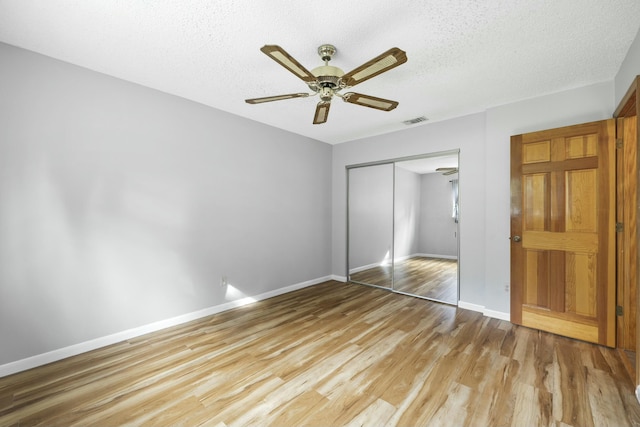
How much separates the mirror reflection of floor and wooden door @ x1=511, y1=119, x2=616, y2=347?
42.2 inches

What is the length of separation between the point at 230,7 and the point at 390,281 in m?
4.32

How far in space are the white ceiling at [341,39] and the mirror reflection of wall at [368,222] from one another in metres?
2.05

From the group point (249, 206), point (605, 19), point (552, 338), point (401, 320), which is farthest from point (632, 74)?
point (249, 206)

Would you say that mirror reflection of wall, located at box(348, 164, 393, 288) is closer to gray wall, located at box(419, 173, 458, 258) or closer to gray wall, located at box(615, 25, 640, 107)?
gray wall, located at box(419, 173, 458, 258)

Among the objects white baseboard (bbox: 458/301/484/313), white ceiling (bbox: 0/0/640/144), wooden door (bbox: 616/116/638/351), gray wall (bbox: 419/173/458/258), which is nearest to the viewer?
white ceiling (bbox: 0/0/640/144)

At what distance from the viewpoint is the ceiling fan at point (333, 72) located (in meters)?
1.58

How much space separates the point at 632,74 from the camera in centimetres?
208

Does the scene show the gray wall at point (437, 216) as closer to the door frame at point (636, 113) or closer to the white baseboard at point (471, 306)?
the white baseboard at point (471, 306)

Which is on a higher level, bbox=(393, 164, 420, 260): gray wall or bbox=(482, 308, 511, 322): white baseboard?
bbox=(393, 164, 420, 260): gray wall

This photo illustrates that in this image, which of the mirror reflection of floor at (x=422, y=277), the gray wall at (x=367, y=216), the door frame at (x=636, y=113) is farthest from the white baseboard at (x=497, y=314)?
the gray wall at (x=367, y=216)

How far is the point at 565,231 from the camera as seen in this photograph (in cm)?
270

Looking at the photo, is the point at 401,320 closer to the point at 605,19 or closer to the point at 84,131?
the point at 605,19

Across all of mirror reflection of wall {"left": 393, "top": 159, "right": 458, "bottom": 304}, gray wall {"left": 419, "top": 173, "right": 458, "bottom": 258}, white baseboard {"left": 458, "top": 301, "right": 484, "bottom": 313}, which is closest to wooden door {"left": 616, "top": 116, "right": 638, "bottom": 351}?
white baseboard {"left": 458, "top": 301, "right": 484, "bottom": 313}

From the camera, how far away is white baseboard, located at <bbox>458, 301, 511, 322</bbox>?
124 inches
